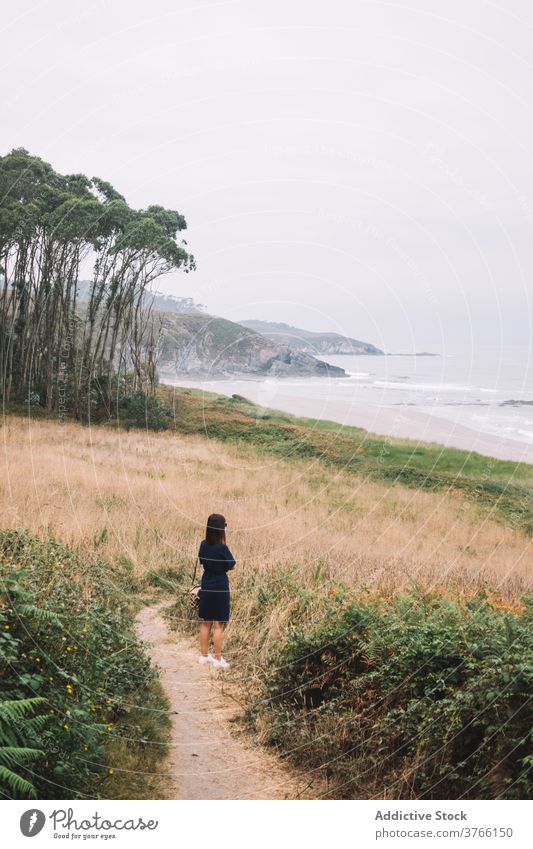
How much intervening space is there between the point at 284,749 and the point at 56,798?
2.19m

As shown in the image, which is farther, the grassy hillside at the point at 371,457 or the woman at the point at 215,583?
the grassy hillside at the point at 371,457

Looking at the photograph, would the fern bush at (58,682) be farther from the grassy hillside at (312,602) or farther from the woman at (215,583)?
the woman at (215,583)

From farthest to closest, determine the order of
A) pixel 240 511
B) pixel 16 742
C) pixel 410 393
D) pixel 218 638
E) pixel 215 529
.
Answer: pixel 410 393 < pixel 240 511 < pixel 218 638 < pixel 215 529 < pixel 16 742

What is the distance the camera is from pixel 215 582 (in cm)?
815

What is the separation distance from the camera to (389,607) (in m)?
7.73

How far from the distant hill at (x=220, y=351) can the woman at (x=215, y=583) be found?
13.9 m

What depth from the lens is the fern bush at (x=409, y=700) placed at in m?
5.13

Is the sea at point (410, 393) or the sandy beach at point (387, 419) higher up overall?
the sea at point (410, 393)

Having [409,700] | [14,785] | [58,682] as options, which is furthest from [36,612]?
[409,700]

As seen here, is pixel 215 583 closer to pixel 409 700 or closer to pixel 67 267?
pixel 409 700

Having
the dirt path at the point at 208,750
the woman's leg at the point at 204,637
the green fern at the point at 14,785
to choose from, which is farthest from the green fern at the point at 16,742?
the woman's leg at the point at 204,637

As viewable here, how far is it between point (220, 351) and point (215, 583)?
17.4 meters

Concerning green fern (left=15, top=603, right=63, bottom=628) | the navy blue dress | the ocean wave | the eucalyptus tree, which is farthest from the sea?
green fern (left=15, top=603, right=63, bottom=628)
